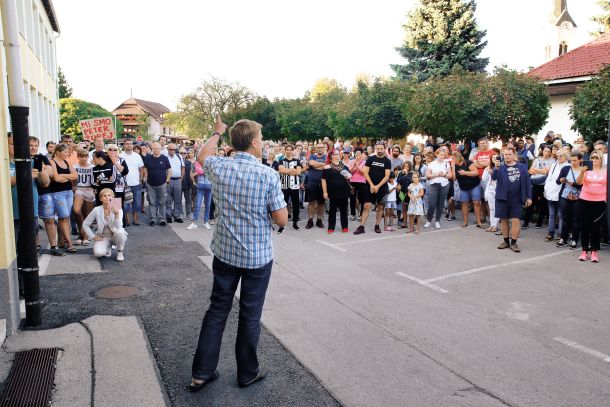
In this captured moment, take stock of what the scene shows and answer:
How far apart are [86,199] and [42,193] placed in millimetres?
1466

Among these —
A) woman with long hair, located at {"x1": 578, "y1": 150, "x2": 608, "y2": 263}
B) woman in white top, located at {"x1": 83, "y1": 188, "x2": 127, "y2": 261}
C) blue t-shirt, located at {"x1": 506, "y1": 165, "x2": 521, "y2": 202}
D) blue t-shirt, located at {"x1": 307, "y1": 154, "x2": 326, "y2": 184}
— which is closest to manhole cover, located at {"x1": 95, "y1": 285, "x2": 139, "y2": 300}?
woman in white top, located at {"x1": 83, "y1": 188, "x2": 127, "y2": 261}

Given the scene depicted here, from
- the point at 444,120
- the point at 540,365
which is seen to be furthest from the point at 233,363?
the point at 444,120

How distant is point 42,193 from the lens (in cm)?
825

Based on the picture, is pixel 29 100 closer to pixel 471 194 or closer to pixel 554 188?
pixel 471 194

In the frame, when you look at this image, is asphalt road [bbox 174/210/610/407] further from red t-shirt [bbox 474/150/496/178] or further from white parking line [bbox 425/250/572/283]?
red t-shirt [bbox 474/150/496/178]

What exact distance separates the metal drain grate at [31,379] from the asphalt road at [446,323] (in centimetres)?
208

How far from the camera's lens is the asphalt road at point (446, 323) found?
13.5ft

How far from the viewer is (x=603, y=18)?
3669cm

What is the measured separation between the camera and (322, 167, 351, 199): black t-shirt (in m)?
11.4

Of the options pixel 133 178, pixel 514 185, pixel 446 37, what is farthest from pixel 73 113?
pixel 514 185

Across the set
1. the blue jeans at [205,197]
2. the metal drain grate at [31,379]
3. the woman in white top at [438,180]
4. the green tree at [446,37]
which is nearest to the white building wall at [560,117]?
the green tree at [446,37]

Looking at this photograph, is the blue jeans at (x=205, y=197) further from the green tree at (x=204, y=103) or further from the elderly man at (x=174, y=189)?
the green tree at (x=204, y=103)

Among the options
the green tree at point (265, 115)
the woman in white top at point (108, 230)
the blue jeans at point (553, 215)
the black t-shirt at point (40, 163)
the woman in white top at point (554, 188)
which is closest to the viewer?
the black t-shirt at point (40, 163)

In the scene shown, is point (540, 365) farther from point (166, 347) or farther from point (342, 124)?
point (342, 124)
